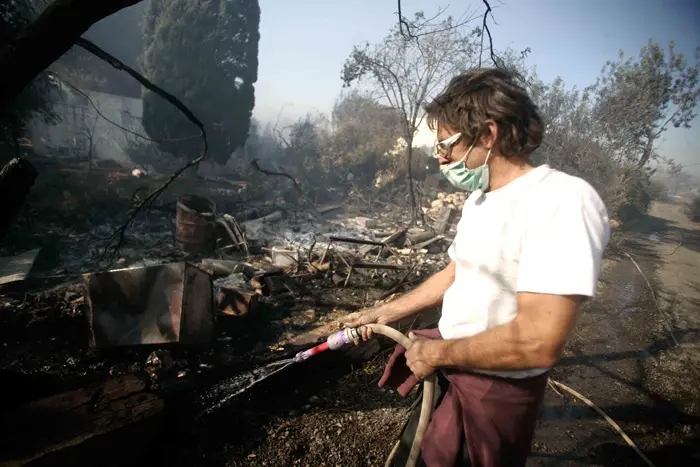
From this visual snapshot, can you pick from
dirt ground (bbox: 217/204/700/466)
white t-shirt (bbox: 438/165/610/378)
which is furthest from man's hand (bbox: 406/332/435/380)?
dirt ground (bbox: 217/204/700/466)

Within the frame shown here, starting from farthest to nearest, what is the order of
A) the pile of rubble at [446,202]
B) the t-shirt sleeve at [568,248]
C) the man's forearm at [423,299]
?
the pile of rubble at [446,202] < the man's forearm at [423,299] < the t-shirt sleeve at [568,248]

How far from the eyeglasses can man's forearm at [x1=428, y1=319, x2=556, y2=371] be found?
910 mm

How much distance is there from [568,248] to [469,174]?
663 millimetres

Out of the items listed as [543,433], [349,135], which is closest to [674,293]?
[543,433]

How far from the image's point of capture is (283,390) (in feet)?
11.0

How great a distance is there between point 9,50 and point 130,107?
30.9 meters

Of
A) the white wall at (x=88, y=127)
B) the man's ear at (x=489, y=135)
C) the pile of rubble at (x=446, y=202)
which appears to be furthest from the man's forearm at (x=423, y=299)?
the white wall at (x=88, y=127)

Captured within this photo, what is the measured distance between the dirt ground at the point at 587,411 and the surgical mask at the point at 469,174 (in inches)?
94.5

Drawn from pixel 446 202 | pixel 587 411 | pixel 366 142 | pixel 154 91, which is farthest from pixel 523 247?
pixel 366 142

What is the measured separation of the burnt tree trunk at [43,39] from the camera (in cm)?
161

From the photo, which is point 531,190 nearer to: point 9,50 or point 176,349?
point 9,50

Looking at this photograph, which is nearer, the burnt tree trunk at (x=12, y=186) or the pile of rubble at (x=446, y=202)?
the burnt tree trunk at (x=12, y=186)

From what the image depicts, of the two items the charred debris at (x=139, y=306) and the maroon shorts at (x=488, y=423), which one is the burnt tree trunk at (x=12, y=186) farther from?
the maroon shorts at (x=488, y=423)

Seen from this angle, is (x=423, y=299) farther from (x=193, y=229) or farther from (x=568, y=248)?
(x=193, y=229)
